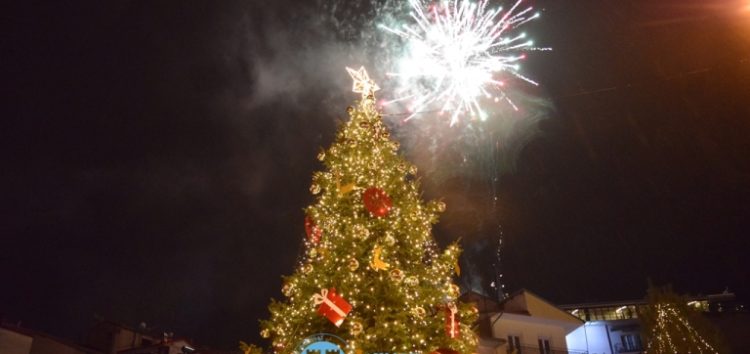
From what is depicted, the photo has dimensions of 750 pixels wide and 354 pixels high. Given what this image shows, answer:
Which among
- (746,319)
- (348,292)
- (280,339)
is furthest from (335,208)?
(746,319)

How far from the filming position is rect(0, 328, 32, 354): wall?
64.7 ft

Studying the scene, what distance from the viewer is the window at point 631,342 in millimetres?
41125

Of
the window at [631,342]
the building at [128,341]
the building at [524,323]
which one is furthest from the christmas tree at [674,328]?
the building at [128,341]

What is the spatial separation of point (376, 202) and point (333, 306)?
285 cm

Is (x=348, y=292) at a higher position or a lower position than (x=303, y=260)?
lower

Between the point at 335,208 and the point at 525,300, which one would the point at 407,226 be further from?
the point at 525,300

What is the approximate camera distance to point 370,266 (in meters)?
11.7

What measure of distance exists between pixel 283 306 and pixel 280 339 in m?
0.79

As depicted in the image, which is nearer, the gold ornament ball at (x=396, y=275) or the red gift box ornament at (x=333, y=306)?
the red gift box ornament at (x=333, y=306)

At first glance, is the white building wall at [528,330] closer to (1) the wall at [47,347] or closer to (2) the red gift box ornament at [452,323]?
(2) the red gift box ornament at [452,323]

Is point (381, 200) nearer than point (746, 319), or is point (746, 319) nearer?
point (381, 200)

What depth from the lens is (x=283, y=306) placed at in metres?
12.0

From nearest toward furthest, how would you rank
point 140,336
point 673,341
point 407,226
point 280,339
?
point 280,339 → point 407,226 → point 673,341 → point 140,336

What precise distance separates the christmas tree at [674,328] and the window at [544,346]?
531 cm
